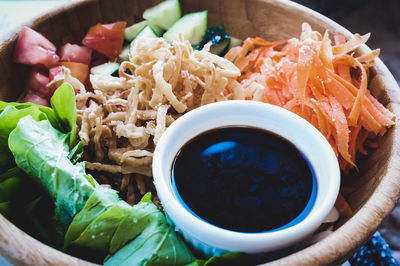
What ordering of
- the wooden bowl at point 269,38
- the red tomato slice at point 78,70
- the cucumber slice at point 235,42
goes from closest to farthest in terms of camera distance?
the wooden bowl at point 269,38
the red tomato slice at point 78,70
the cucumber slice at point 235,42

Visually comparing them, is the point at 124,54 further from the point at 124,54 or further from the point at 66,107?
the point at 66,107

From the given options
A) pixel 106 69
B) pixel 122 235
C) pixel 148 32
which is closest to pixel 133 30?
pixel 148 32

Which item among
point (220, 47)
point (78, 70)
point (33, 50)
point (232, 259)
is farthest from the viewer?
point (220, 47)

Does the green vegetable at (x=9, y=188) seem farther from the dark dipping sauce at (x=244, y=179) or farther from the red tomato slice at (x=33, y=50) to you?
the red tomato slice at (x=33, y=50)

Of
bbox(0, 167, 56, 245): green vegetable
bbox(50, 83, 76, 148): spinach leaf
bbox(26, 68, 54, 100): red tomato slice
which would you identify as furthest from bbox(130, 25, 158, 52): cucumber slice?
bbox(0, 167, 56, 245): green vegetable

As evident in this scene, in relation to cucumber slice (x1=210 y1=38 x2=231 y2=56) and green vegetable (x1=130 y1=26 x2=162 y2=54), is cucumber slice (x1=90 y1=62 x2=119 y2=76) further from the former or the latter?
cucumber slice (x1=210 y1=38 x2=231 y2=56)

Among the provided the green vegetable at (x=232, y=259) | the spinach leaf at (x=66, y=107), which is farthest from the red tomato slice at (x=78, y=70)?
the green vegetable at (x=232, y=259)

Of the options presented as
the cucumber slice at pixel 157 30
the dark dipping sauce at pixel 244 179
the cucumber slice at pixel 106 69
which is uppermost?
Answer: the cucumber slice at pixel 157 30

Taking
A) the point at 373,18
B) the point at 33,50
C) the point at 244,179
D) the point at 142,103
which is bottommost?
the point at 373,18
